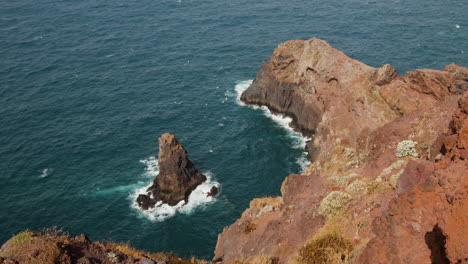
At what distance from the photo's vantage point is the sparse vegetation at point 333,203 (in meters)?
29.8

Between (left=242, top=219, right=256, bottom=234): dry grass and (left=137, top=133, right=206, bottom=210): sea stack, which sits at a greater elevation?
(left=242, top=219, right=256, bottom=234): dry grass

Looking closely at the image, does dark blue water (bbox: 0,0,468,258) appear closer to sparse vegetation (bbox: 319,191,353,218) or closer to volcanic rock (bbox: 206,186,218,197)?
volcanic rock (bbox: 206,186,218,197)

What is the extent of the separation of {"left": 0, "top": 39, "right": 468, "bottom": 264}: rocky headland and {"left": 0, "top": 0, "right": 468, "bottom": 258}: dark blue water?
965 cm

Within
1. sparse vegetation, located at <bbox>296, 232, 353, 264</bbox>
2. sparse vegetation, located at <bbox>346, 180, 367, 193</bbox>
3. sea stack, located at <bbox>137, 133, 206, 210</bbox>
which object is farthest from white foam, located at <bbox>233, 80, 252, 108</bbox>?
sparse vegetation, located at <bbox>296, 232, 353, 264</bbox>

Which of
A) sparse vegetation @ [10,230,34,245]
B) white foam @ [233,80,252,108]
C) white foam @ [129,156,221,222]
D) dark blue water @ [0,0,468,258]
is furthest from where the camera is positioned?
white foam @ [233,80,252,108]

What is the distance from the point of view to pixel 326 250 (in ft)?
81.6

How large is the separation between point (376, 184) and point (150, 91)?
9228 centimetres

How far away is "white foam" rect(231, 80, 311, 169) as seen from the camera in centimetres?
8615

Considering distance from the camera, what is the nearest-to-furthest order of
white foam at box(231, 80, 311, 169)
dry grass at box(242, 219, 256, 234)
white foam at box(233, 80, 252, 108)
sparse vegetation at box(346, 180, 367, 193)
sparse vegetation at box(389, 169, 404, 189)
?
sparse vegetation at box(389, 169, 404, 189), sparse vegetation at box(346, 180, 367, 193), dry grass at box(242, 219, 256, 234), white foam at box(231, 80, 311, 169), white foam at box(233, 80, 252, 108)

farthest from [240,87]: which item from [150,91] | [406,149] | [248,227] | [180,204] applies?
[406,149]

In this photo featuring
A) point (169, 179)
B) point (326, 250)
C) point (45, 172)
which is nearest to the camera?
point (326, 250)

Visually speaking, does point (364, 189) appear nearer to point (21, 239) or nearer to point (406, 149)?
point (406, 149)

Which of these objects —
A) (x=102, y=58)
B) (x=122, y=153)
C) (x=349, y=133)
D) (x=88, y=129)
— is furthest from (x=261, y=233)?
(x=102, y=58)

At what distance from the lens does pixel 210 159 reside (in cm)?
8900
